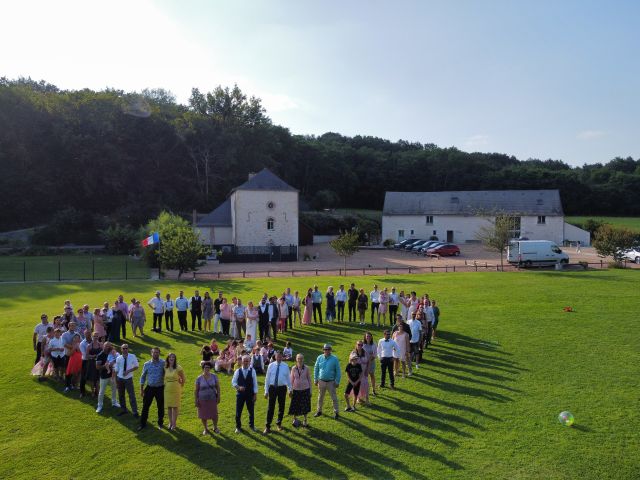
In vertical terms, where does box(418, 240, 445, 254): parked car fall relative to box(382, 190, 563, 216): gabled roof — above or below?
below

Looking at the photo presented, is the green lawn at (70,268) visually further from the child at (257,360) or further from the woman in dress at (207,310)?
the child at (257,360)

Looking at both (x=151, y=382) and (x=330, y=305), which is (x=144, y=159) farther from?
(x=151, y=382)

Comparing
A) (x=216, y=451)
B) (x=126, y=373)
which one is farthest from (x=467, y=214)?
(x=216, y=451)

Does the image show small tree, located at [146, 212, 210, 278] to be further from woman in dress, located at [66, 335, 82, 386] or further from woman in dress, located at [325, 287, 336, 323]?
woman in dress, located at [66, 335, 82, 386]

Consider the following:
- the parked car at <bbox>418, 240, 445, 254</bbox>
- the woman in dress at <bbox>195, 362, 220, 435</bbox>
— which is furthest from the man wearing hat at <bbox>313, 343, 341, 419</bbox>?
the parked car at <bbox>418, 240, 445, 254</bbox>

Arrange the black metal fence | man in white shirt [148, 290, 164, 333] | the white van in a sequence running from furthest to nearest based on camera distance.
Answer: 1. the black metal fence
2. the white van
3. man in white shirt [148, 290, 164, 333]

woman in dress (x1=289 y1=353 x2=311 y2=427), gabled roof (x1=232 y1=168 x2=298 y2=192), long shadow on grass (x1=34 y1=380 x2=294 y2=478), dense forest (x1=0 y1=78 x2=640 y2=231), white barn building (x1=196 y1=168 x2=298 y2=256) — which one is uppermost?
dense forest (x1=0 y1=78 x2=640 y2=231)

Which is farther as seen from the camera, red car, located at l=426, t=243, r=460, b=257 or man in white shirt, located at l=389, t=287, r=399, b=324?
red car, located at l=426, t=243, r=460, b=257
